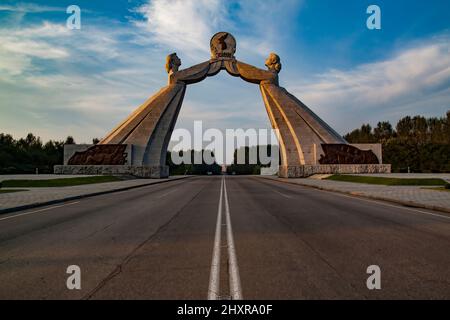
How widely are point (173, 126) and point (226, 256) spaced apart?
1756 inches

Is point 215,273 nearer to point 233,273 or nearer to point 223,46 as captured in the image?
point 233,273

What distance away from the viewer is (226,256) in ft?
17.7

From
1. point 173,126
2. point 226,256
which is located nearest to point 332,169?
point 173,126

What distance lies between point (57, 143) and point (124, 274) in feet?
278

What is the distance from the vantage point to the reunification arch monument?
141ft

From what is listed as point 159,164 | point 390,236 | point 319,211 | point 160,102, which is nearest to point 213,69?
point 160,102

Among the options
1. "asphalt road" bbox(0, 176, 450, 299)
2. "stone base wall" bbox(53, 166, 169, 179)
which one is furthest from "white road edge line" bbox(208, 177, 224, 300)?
"stone base wall" bbox(53, 166, 169, 179)

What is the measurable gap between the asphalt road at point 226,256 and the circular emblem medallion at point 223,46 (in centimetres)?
4504

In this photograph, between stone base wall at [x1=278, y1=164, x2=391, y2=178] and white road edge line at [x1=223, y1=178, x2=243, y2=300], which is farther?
stone base wall at [x1=278, y1=164, x2=391, y2=178]

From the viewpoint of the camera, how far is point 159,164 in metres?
45.2

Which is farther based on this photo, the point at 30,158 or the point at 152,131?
the point at 30,158

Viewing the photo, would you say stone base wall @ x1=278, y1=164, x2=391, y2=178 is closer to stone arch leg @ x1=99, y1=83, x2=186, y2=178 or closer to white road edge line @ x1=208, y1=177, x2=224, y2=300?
stone arch leg @ x1=99, y1=83, x2=186, y2=178

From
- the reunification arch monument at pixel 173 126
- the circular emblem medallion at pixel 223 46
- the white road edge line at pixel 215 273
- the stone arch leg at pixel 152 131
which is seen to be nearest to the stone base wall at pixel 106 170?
the reunification arch monument at pixel 173 126
